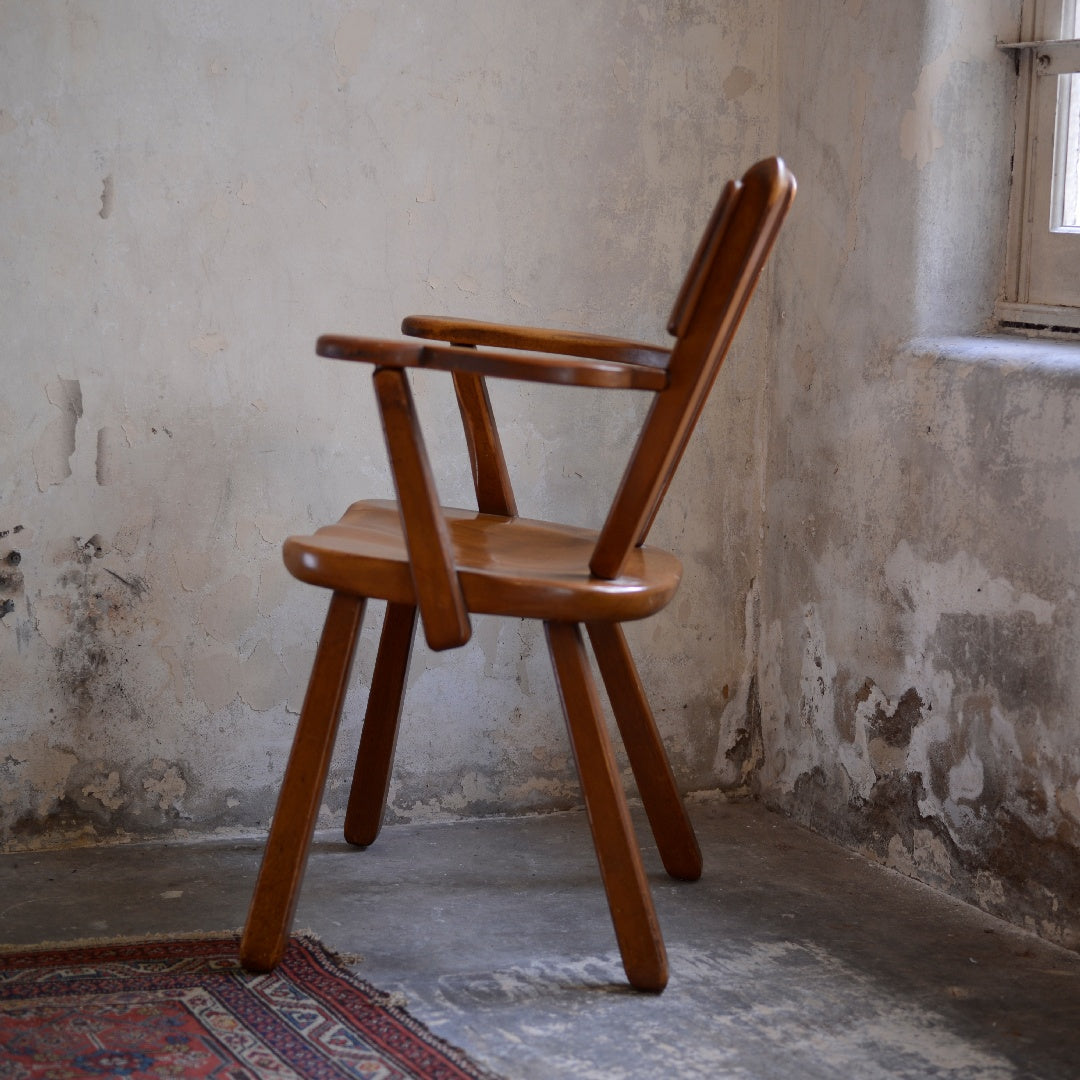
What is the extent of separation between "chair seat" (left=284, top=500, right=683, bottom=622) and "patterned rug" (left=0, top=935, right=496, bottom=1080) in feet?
1.74

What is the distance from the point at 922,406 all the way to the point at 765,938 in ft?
2.90

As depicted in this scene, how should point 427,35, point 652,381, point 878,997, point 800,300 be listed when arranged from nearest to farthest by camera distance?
point 652,381 < point 878,997 < point 427,35 < point 800,300

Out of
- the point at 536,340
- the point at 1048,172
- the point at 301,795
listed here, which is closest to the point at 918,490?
the point at 1048,172

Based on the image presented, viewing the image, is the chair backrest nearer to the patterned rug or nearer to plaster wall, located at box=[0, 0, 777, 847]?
the patterned rug

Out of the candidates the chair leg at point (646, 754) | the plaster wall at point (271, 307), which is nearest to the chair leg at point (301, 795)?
the chair leg at point (646, 754)

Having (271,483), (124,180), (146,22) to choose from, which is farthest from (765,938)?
(146,22)

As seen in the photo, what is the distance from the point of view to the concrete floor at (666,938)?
172cm

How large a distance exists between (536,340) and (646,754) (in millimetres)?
676

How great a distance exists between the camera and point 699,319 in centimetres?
174

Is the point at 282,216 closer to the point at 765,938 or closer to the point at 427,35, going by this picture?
the point at 427,35

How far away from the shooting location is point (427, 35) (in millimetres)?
2404

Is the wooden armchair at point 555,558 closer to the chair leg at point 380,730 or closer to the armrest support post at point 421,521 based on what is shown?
the armrest support post at point 421,521

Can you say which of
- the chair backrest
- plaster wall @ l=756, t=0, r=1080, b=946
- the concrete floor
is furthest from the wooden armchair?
plaster wall @ l=756, t=0, r=1080, b=946

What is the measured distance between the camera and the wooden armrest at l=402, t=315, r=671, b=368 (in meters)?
2.11
